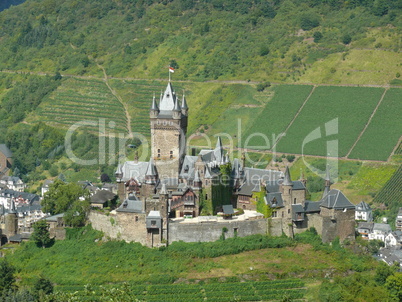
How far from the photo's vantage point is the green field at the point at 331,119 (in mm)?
132750

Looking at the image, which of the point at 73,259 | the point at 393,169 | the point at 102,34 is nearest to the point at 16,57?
the point at 102,34

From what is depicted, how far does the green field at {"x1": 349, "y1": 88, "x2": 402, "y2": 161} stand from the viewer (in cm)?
12950

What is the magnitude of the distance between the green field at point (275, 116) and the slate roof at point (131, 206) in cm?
4466

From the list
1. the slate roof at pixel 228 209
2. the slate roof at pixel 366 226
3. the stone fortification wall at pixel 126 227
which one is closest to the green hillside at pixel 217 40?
the slate roof at pixel 366 226

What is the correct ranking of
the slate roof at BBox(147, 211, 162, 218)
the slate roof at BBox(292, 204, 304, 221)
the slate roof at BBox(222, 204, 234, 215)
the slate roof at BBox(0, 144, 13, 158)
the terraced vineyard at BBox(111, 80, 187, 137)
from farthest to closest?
the terraced vineyard at BBox(111, 80, 187, 137)
the slate roof at BBox(0, 144, 13, 158)
the slate roof at BBox(292, 204, 304, 221)
the slate roof at BBox(222, 204, 234, 215)
the slate roof at BBox(147, 211, 162, 218)

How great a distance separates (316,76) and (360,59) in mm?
Answer: 7586

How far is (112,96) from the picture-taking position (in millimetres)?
155750

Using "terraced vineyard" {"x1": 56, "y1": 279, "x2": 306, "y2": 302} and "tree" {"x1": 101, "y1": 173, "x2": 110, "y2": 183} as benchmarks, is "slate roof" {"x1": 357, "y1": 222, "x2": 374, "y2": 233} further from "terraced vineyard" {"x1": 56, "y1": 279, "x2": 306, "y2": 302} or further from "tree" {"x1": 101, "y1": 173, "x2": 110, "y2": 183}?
"tree" {"x1": 101, "y1": 173, "x2": 110, "y2": 183}

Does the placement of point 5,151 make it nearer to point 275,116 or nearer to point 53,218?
point 275,116

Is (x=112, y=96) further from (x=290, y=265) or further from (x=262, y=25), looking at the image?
(x=290, y=265)

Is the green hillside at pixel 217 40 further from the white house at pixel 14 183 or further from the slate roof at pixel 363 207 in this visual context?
the slate roof at pixel 363 207

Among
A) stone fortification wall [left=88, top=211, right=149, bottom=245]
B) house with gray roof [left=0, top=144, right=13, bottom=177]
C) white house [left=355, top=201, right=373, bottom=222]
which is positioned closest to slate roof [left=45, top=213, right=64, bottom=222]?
stone fortification wall [left=88, top=211, right=149, bottom=245]

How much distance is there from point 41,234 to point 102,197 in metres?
7.57

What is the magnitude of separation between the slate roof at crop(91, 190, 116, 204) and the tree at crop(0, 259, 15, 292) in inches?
476
